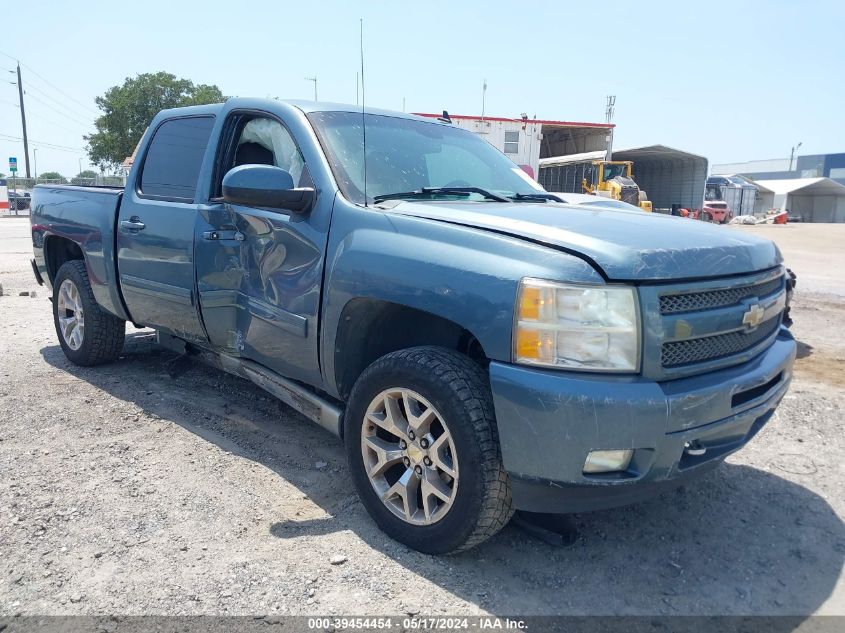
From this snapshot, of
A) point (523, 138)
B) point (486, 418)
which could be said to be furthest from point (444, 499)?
point (523, 138)

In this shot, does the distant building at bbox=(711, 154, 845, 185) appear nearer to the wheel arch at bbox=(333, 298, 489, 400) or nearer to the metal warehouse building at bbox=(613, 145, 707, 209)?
the metal warehouse building at bbox=(613, 145, 707, 209)

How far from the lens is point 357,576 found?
8.69 ft

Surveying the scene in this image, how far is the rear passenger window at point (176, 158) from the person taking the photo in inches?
167

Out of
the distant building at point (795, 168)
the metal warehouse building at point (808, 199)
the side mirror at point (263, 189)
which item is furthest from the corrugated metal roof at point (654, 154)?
the distant building at point (795, 168)

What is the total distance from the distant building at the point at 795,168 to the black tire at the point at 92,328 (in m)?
73.0

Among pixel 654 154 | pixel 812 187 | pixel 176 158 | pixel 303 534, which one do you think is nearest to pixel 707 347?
pixel 303 534

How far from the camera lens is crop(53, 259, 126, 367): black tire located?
520 cm

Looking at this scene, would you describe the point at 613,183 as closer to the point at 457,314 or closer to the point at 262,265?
the point at 262,265

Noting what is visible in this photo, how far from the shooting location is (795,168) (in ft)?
307

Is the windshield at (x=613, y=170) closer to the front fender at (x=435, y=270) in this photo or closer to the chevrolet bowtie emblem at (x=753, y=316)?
the chevrolet bowtie emblem at (x=753, y=316)

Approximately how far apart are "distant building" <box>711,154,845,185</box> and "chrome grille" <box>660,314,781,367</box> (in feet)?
242

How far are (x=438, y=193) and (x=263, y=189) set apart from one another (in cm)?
89

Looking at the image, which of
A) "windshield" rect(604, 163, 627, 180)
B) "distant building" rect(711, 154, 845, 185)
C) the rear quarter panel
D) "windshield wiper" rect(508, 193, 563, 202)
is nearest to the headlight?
"windshield wiper" rect(508, 193, 563, 202)

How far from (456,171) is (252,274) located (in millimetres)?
1300
